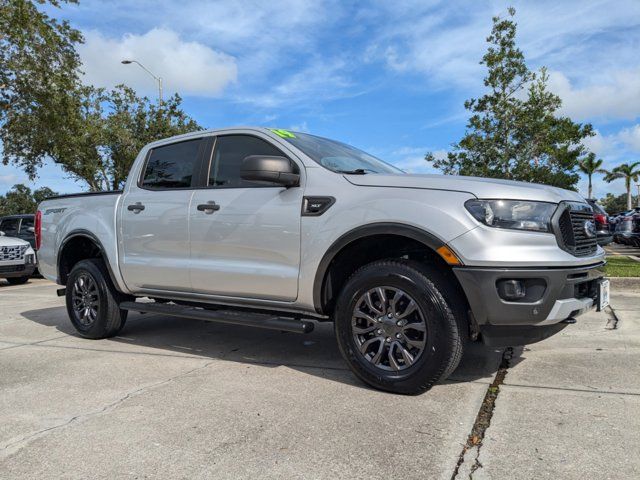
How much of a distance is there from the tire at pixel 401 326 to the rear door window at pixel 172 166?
200cm

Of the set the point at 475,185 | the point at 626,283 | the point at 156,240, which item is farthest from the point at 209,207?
the point at 626,283

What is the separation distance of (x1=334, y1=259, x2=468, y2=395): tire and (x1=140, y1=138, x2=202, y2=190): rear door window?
2.00 metres

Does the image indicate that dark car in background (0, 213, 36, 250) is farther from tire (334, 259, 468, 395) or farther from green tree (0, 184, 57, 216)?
green tree (0, 184, 57, 216)

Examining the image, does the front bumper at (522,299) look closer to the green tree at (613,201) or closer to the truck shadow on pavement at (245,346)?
the truck shadow on pavement at (245,346)

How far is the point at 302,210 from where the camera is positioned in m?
3.93

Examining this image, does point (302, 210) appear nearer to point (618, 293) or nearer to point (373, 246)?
point (373, 246)

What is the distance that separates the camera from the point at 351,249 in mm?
3879

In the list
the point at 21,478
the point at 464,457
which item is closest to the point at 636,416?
the point at 464,457

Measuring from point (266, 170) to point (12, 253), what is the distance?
33.9 ft

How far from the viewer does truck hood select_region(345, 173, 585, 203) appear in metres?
3.32

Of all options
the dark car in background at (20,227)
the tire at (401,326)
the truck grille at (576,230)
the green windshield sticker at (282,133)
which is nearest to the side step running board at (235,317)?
the tire at (401,326)

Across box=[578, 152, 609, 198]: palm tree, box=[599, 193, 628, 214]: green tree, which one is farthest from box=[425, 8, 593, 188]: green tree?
box=[599, 193, 628, 214]: green tree

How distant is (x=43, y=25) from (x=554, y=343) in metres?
16.4

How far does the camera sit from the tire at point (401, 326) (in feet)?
11.0
